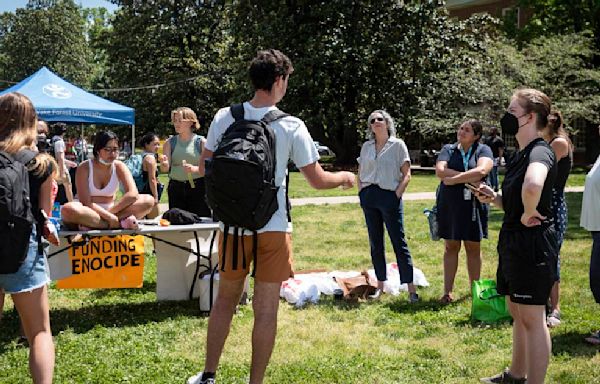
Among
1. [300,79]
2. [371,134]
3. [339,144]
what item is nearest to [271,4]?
[300,79]

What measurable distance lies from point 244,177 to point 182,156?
13.0ft

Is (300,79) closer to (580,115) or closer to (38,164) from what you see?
(580,115)

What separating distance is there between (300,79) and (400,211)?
18851 mm

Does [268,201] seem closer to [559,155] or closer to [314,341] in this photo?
[314,341]

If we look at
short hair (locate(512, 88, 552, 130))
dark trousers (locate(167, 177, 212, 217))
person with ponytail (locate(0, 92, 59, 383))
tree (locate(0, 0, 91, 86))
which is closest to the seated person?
dark trousers (locate(167, 177, 212, 217))

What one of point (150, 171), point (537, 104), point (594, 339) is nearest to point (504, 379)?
point (594, 339)

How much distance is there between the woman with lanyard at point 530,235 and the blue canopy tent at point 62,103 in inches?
456

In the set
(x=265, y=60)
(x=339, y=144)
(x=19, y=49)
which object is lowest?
(x=339, y=144)

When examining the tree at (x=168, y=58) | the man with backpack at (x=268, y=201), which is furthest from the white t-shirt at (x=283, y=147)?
the tree at (x=168, y=58)

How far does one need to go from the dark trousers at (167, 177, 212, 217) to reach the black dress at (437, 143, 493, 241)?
271cm

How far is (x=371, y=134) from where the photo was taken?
253 inches

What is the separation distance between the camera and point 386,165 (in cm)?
622

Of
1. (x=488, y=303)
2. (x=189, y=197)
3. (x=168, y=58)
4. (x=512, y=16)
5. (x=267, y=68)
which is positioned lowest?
(x=488, y=303)

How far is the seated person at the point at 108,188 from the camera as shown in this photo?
225 inches
